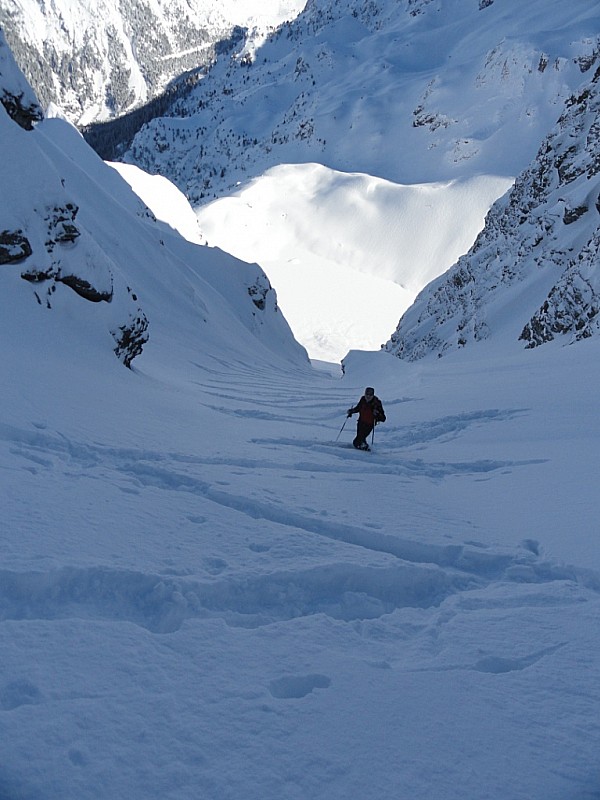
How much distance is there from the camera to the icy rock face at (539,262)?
790 inches

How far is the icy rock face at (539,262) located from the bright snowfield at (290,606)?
497 inches

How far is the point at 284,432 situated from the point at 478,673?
261 inches

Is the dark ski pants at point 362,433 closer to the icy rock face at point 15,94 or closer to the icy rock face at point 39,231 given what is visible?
the icy rock face at point 39,231

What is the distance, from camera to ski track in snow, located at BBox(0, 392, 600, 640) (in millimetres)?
3109

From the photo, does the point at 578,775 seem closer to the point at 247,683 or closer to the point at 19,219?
the point at 247,683

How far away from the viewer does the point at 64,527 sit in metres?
3.96

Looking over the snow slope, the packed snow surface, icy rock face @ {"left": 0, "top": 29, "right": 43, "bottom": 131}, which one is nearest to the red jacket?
the packed snow surface

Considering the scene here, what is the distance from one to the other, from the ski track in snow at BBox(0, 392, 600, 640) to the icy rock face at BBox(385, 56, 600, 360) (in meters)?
14.9

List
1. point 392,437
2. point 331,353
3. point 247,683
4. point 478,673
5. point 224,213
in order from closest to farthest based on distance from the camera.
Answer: point 247,683, point 478,673, point 392,437, point 331,353, point 224,213

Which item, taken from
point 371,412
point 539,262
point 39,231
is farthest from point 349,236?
point 371,412

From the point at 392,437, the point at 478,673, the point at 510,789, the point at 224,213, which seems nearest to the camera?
the point at 510,789

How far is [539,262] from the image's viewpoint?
26828 millimetres

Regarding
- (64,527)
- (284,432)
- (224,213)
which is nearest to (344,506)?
(64,527)

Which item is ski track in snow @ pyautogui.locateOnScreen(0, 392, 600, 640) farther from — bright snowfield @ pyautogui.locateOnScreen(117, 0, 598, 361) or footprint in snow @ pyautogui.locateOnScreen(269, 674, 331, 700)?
bright snowfield @ pyautogui.locateOnScreen(117, 0, 598, 361)
